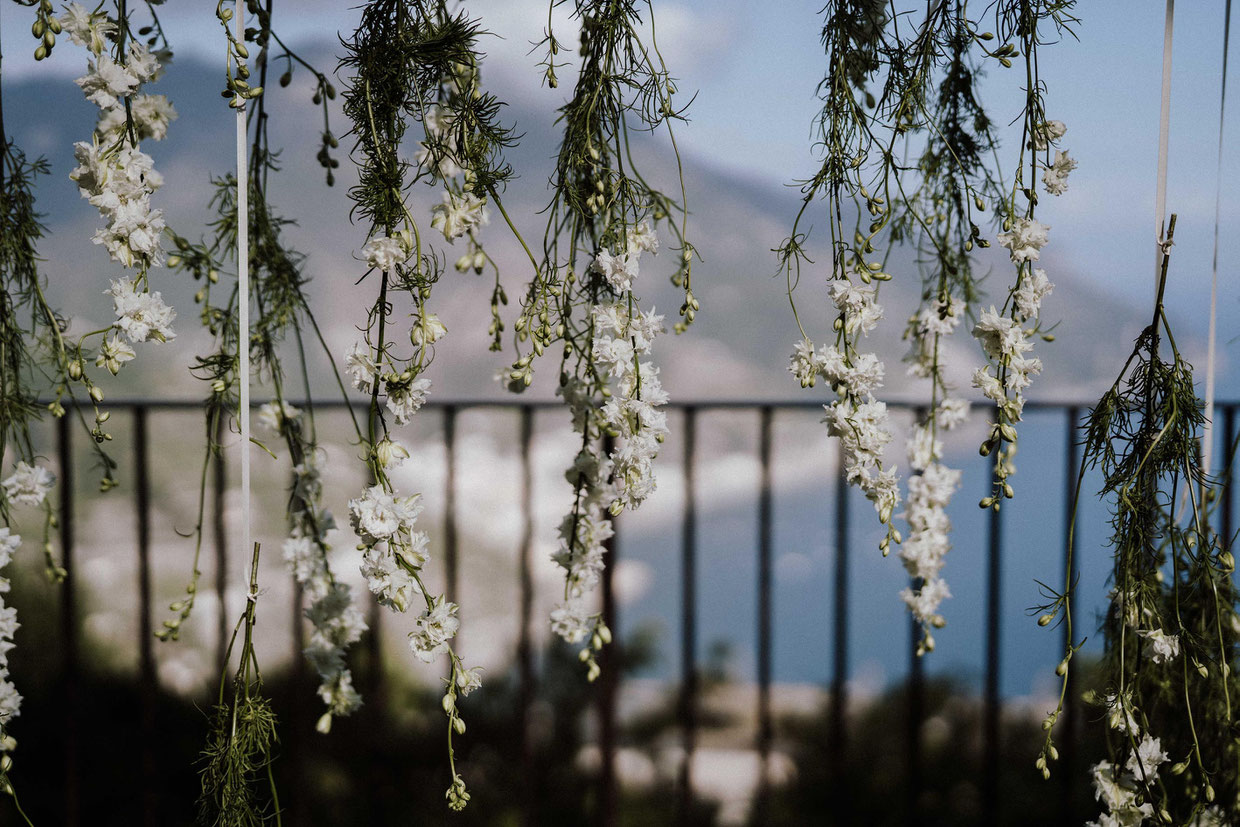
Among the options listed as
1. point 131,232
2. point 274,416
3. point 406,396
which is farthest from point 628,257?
point 274,416

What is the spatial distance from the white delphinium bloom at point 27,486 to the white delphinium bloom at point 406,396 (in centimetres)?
52

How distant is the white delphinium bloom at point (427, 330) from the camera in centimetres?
100

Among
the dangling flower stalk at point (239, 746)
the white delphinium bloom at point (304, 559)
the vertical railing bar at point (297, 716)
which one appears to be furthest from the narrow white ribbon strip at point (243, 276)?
the vertical railing bar at point (297, 716)

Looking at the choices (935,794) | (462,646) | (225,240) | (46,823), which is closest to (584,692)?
(462,646)

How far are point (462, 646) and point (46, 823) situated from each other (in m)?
1.32

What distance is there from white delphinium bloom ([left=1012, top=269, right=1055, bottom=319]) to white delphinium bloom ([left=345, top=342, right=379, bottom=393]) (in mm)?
695

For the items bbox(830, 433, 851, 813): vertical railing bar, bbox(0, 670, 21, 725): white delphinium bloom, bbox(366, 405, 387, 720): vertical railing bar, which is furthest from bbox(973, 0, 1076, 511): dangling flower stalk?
bbox(366, 405, 387, 720): vertical railing bar

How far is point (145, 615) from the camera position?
2.55 m

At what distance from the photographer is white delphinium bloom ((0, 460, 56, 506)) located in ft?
3.94

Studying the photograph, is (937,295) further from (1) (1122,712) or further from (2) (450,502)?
(2) (450,502)

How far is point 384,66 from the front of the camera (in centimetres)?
105

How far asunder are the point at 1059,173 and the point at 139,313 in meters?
1.02

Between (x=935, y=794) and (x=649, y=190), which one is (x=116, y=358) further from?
(x=935, y=794)

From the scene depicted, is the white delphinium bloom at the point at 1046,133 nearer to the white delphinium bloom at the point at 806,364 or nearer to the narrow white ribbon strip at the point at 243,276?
the white delphinium bloom at the point at 806,364
